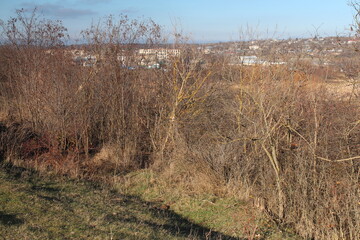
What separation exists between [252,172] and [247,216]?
1.33 metres

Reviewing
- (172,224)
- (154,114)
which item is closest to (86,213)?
(172,224)

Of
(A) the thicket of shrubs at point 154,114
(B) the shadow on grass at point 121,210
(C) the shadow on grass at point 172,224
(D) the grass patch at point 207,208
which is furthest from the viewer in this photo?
(A) the thicket of shrubs at point 154,114

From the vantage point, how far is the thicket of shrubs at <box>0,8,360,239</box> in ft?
25.5

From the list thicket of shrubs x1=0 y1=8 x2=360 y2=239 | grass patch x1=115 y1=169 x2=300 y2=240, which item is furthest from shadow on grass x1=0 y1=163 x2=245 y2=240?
thicket of shrubs x1=0 y1=8 x2=360 y2=239

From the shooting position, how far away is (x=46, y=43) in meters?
12.3

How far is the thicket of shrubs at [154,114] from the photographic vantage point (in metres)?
7.78

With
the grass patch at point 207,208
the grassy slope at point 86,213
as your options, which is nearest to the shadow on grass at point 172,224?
the grassy slope at point 86,213

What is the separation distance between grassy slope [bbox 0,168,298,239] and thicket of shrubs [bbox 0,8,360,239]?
941 millimetres

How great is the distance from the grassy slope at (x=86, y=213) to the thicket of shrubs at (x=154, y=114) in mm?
941

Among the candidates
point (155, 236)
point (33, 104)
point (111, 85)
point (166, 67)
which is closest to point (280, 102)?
point (155, 236)

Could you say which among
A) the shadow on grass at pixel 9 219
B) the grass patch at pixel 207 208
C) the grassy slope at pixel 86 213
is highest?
the shadow on grass at pixel 9 219

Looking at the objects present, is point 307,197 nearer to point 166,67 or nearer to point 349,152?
point 349,152

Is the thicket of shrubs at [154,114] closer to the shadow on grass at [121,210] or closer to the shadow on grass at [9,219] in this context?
the shadow on grass at [121,210]

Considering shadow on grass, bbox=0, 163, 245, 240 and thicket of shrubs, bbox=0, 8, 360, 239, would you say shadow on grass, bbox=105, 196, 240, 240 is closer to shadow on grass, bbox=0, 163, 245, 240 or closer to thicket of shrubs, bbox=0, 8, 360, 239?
shadow on grass, bbox=0, 163, 245, 240
